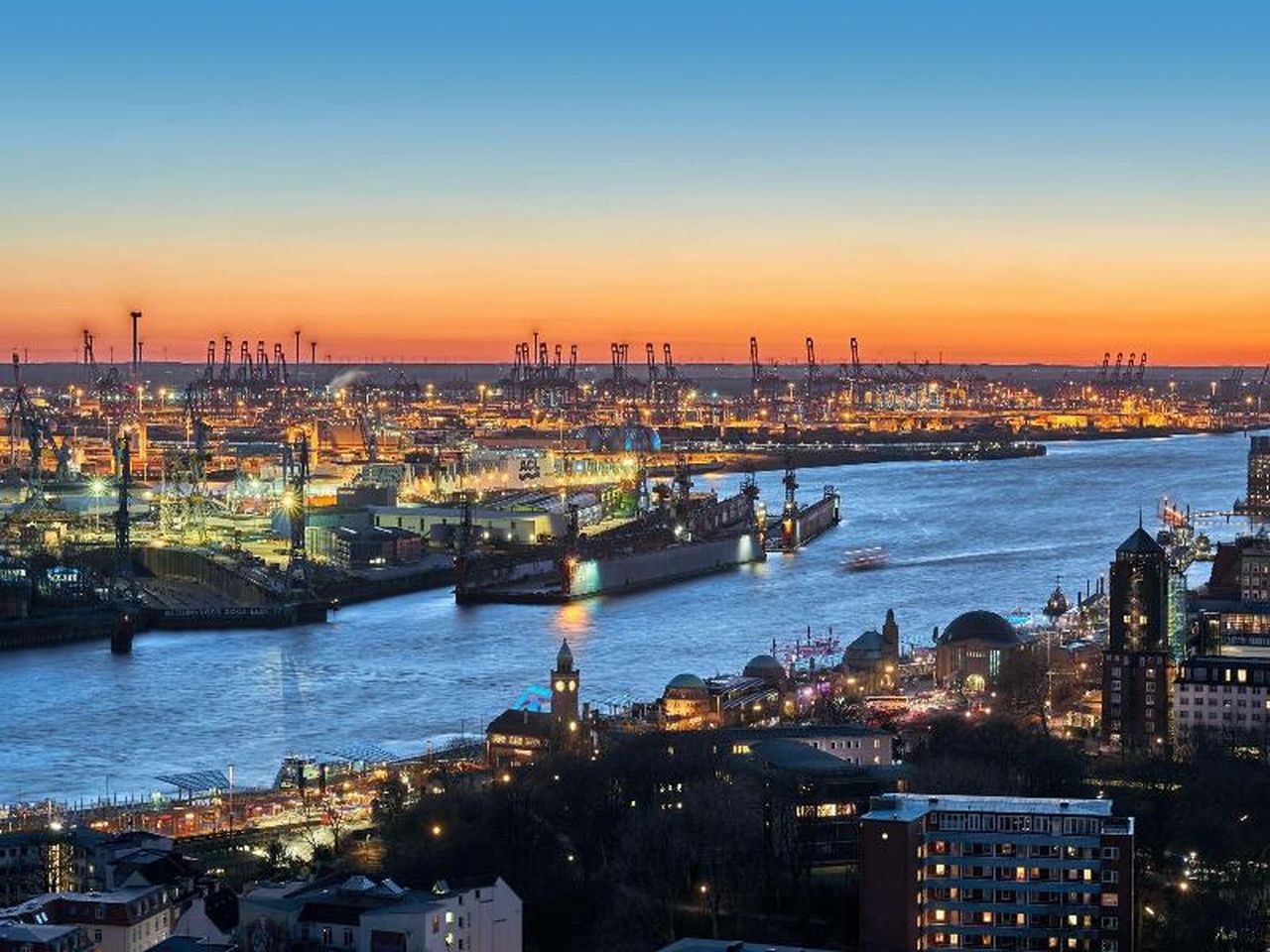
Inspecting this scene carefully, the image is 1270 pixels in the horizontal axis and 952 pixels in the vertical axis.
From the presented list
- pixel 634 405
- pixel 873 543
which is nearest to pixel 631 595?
pixel 873 543

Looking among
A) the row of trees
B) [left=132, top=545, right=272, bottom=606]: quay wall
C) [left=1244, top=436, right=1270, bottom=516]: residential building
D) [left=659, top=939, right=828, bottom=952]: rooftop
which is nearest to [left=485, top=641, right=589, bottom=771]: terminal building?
the row of trees

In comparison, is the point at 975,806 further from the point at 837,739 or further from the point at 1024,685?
the point at 1024,685

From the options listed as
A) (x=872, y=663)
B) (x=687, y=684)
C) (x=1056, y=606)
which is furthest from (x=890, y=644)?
(x=1056, y=606)

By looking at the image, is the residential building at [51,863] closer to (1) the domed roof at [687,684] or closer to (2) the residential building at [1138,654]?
(1) the domed roof at [687,684]

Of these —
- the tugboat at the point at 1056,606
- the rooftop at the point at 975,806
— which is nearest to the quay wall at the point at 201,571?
the tugboat at the point at 1056,606

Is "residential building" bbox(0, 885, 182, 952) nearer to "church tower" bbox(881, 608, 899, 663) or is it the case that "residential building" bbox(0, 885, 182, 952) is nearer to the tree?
the tree
